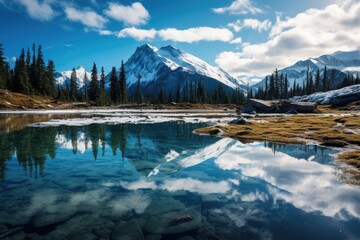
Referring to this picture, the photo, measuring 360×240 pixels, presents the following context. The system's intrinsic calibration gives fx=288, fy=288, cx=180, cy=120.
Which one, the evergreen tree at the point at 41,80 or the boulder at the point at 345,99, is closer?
the boulder at the point at 345,99

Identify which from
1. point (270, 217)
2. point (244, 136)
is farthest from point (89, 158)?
point (244, 136)

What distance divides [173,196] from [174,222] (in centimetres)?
275

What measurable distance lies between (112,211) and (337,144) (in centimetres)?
2224

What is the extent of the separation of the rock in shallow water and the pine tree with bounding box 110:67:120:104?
134 m

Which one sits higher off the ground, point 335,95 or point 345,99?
point 335,95

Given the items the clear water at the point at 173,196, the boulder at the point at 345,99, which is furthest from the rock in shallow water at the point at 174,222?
the boulder at the point at 345,99

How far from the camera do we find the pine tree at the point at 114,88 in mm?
140875

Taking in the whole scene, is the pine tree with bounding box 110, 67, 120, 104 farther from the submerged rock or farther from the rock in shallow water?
→ the submerged rock

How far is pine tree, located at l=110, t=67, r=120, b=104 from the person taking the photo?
140875 mm

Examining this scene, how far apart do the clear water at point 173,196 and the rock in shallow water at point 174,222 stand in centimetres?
3

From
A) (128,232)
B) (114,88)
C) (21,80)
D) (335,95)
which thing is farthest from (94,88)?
(128,232)

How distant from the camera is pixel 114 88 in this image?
142 metres

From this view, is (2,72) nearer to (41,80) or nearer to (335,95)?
(41,80)

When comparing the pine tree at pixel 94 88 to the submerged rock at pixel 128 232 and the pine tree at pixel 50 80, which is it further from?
the submerged rock at pixel 128 232
